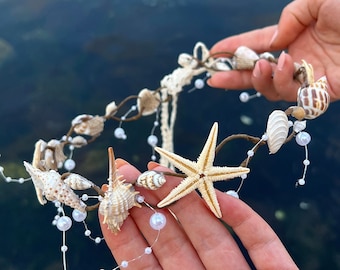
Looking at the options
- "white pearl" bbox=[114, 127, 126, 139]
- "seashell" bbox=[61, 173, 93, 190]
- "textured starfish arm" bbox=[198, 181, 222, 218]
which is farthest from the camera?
"white pearl" bbox=[114, 127, 126, 139]

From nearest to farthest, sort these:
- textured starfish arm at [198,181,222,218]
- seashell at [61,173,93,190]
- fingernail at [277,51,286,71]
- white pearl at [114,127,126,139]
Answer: textured starfish arm at [198,181,222,218]
seashell at [61,173,93,190]
fingernail at [277,51,286,71]
white pearl at [114,127,126,139]

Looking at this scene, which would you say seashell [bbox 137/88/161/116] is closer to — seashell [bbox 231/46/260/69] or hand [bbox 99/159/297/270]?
seashell [bbox 231/46/260/69]

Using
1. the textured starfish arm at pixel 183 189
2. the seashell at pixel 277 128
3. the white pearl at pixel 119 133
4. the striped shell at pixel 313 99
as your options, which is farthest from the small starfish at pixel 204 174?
the white pearl at pixel 119 133

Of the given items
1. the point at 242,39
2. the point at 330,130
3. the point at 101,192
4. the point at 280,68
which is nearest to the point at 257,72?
the point at 280,68

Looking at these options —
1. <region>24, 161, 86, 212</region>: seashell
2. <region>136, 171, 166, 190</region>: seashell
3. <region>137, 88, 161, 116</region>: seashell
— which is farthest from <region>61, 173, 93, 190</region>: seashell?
<region>137, 88, 161, 116</region>: seashell

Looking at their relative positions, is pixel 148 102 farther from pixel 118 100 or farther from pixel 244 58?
pixel 244 58

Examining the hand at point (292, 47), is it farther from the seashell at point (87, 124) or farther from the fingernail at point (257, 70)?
the seashell at point (87, 124)

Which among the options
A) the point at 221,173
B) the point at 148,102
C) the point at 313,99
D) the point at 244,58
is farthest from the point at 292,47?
A: the point at 221,173
